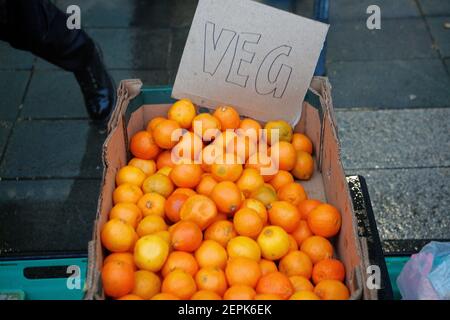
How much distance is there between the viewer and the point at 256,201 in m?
1.97

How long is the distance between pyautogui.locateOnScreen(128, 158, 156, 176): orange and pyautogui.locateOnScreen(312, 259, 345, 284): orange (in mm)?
784

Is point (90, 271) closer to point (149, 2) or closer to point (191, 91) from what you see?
point (191, 91)

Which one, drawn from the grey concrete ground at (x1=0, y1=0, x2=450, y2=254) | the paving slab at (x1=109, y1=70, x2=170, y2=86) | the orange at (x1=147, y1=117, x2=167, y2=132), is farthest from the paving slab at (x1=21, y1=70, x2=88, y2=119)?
the orange at (x1=147, y1=117, x2=167, y2=132)

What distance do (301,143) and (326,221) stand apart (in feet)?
1.54

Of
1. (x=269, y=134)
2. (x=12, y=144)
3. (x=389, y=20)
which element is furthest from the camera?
(x=389, y=20)

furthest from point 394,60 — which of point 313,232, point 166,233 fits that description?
point 166,233

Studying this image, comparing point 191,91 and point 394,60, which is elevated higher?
point 394,60

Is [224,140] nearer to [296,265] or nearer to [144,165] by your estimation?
[144,165]

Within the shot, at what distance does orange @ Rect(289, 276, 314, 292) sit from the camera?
5.68 feet

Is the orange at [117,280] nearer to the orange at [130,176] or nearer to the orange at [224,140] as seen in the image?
the orange at [130,176]

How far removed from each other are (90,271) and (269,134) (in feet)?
3.26

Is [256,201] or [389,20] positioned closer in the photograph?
[256,201]

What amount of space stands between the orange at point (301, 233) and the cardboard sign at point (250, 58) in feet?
1.69
